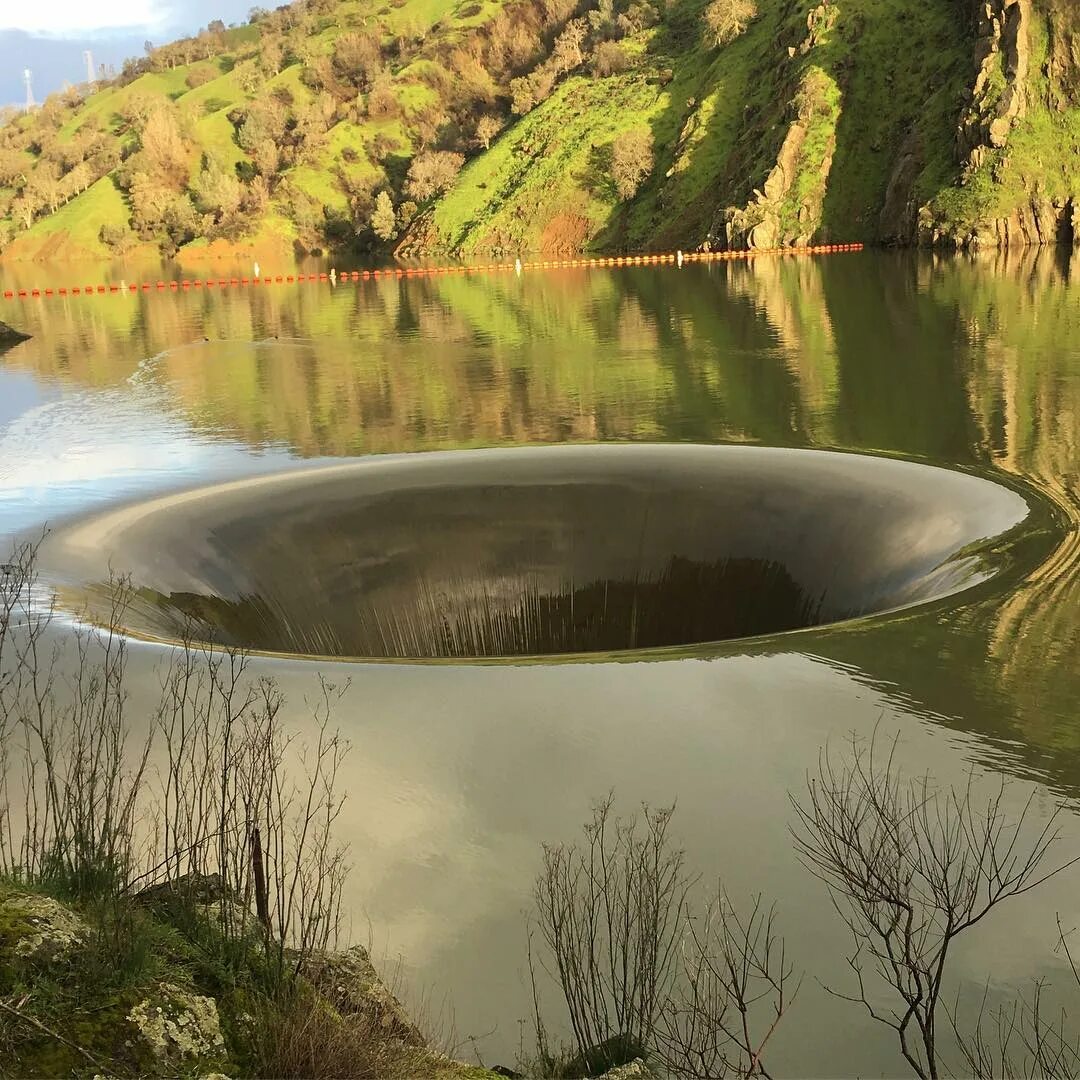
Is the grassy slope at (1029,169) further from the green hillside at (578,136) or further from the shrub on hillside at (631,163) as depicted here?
the shrub on hillside at (631,163)

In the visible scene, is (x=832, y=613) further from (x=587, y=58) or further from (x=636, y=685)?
(x=587, y=58)

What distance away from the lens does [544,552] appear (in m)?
18.2

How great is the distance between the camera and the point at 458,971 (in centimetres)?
766

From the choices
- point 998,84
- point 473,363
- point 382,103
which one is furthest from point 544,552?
point 382,103

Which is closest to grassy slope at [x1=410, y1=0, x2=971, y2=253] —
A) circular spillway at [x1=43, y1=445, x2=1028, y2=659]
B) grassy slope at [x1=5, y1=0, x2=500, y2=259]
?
grassy slope at [x1=5, y1=0, x2=500, y2=259]

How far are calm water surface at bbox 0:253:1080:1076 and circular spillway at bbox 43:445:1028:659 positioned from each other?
2173 mm

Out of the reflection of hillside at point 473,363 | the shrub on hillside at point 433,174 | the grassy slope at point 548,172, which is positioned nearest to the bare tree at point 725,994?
the reflection of hillside at point 473,363

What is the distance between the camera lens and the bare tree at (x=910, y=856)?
6945 millimetres

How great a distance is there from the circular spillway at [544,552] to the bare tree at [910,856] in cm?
538

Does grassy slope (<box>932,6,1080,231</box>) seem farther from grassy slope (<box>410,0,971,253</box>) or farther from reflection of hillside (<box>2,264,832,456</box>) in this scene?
reflection of hillside (<box>2,264,832,456</box>)

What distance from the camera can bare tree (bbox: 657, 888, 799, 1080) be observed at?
6180 millimetres

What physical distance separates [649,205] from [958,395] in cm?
8033

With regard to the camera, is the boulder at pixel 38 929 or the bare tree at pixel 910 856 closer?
the boulder at pixel 38 929

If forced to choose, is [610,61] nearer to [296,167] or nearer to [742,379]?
[296,167]
